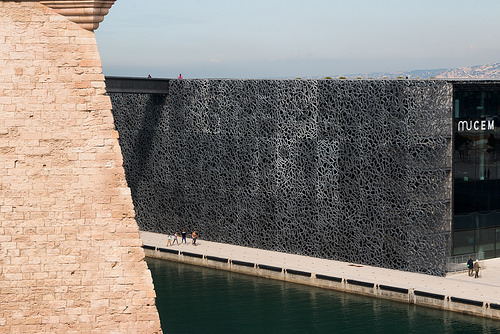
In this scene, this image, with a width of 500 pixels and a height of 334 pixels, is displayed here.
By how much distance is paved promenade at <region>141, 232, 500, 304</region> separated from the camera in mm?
43994

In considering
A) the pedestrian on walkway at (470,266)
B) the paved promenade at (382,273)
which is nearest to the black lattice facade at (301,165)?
the paved promenade at (382,273)

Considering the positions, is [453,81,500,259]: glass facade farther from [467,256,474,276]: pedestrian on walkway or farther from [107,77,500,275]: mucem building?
[467,256,474,276]: pedestrian on walkway

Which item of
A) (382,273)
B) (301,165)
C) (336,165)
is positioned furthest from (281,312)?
(301,165)

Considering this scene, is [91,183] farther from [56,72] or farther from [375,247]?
[375,247]

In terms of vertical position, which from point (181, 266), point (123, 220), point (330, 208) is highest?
point (123, 220)

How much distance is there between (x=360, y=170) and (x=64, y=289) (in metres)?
31.2

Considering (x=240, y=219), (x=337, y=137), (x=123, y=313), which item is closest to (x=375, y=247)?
(x=337, y=137)

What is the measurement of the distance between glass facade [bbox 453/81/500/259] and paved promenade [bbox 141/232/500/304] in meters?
1.70

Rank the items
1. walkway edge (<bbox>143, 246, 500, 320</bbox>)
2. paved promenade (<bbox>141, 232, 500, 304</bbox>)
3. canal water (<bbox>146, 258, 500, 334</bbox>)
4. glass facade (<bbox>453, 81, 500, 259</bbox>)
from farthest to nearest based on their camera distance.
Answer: glass facade (<bbox>453, 81, 500, 259</bbox>) → paved promenade (<bbox>141, 232, 500, 304</bbox>) → walkway edge (<bbox>143, 246, 500, 320</bbox>) → canal water (<bbox>146, 258, 500, 334</bbox>)

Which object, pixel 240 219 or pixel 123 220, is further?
pixel 240 219

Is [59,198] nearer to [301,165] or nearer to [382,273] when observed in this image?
[382,273]

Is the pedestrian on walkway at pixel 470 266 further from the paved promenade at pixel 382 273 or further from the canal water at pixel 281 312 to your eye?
the canal water at pixel 281 312

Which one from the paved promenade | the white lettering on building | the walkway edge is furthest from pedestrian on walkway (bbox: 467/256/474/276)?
the white lettering on building

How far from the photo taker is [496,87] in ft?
161
